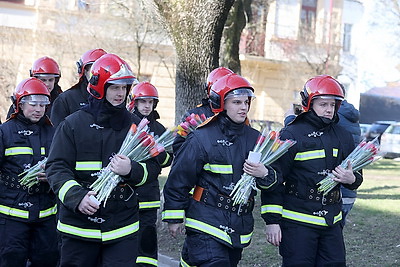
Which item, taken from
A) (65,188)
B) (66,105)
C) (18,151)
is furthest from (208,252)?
(66,105)

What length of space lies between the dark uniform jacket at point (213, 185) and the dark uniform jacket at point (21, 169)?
5.74 ft

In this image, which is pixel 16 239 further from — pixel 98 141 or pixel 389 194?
pixel 389 194

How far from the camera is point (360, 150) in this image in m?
6.34

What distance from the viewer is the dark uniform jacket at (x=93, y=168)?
18.0 feet

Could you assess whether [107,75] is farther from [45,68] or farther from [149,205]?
[45,68]

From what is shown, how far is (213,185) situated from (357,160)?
1.42 meters

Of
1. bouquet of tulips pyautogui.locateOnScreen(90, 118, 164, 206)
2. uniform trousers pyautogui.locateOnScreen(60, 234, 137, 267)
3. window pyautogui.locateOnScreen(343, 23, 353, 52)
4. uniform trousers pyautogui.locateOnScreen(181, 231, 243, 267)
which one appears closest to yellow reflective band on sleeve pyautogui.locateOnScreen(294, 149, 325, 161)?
uniform trousers pyautogui.locateOnScreen(181, 231, 243, 267)

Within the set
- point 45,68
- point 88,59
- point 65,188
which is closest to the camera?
point 65,188

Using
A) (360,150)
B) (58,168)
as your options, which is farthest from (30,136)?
(360,150)

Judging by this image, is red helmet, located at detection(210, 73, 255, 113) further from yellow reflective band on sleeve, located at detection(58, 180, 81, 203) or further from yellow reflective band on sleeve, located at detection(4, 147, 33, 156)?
yellow reflective band on sleeve, located at detection(4, 147, 33, 156)

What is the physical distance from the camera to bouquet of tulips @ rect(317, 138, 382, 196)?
245 inches

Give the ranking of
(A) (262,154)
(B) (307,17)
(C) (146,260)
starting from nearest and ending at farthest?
(A) (262,154), (C) (146,260), (B) (307,17)

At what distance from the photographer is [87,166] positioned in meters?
5.56

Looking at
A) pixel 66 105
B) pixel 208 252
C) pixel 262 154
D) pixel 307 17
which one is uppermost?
pixel 307 17
